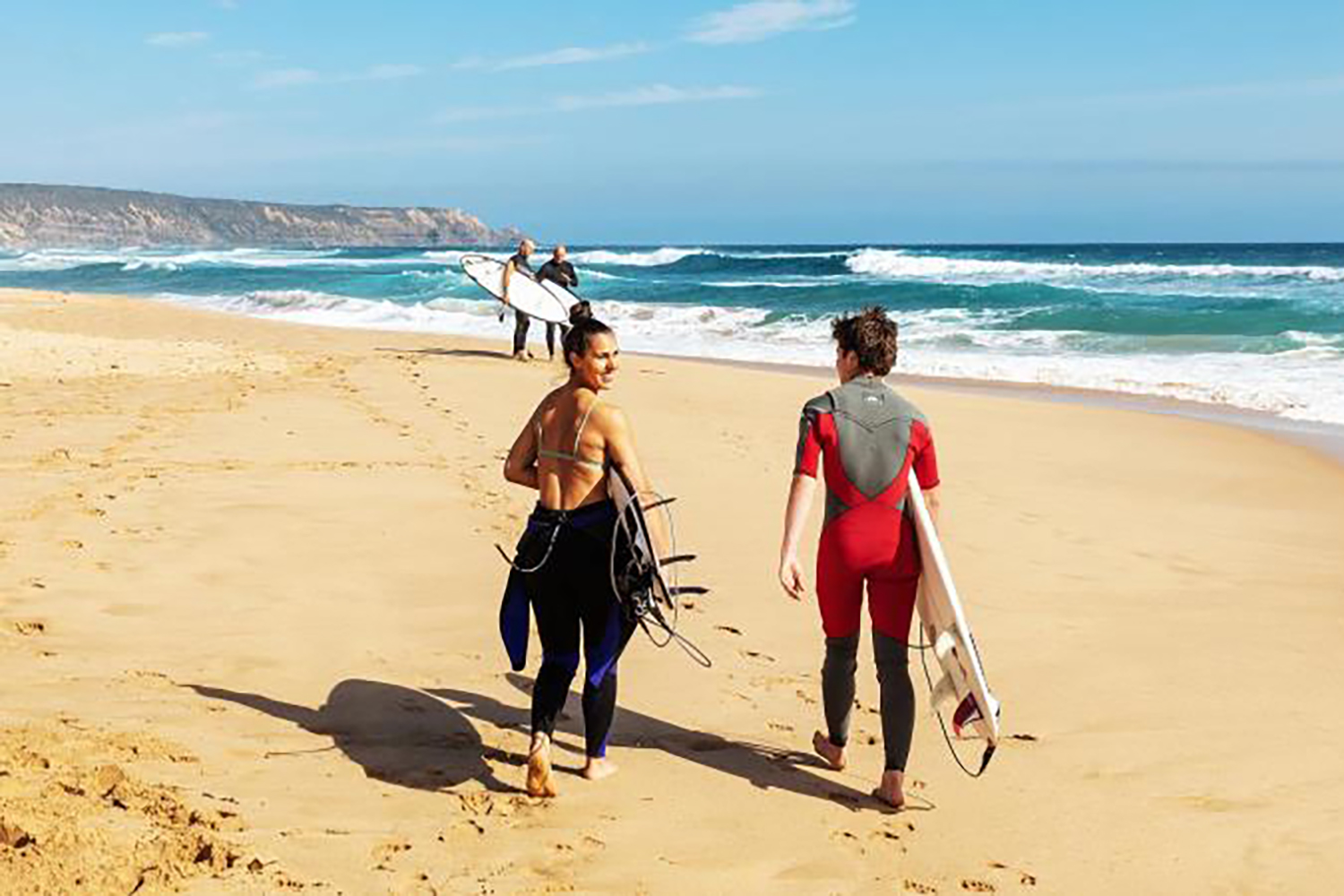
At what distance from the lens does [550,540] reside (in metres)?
3.79

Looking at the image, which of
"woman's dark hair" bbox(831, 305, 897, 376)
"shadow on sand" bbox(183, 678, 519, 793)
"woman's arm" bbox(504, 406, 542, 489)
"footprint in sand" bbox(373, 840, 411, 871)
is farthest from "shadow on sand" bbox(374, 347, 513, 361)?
"footprint in sand" bbox(373, 840, 411, 871)

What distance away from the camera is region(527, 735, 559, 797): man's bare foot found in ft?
12.2

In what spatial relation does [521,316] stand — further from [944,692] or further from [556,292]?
[944,692]

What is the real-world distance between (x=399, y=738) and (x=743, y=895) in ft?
4.62

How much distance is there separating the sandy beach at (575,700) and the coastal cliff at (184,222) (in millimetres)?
133119

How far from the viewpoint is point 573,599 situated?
3824 mm

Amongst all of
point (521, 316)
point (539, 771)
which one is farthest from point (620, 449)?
point (521, 316)

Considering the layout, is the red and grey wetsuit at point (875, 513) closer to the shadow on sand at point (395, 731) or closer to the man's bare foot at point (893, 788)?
the man's bare foot at point (893, 788)

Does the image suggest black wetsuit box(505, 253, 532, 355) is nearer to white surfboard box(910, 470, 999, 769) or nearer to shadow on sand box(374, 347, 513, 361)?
shadow on sand box(374, 347, 513, 361)

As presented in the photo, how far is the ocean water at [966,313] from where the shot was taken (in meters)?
18.6

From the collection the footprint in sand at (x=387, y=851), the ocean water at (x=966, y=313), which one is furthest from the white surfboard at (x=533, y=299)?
the footprint in sand at (x=387, y=851)

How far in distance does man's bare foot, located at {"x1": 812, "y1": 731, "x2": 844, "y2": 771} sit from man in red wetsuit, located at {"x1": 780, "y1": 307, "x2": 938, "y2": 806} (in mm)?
233

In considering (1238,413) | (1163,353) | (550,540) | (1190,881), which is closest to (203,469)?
(550,540)

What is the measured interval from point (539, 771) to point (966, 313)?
27.8m
